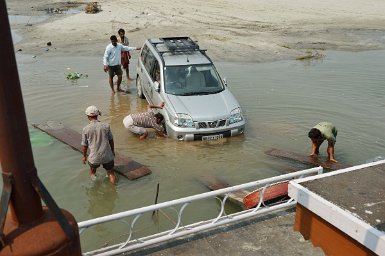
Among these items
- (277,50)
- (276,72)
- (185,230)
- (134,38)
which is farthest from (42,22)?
(185,230)

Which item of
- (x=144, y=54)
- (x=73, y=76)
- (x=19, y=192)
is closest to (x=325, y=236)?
(x=19, y=192)

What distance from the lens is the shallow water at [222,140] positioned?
790 centimetres

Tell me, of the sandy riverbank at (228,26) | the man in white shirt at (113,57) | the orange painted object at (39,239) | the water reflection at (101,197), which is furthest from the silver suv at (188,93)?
the sandy riverbank at (228,26)

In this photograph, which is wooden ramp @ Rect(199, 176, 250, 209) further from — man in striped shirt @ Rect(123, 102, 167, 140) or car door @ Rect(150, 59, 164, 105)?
car door @ Rect(150, 59, 164, 105)

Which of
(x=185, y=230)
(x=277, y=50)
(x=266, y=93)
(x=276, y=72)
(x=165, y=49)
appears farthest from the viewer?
(x=277, y=50)

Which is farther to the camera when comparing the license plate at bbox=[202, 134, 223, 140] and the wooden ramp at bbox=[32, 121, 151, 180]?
the license plate at bbox=[202, 134, 223, 140]

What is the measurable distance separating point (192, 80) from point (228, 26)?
60.9 feet

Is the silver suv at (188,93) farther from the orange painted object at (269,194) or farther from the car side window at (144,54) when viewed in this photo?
the orange painted object at (269,194)

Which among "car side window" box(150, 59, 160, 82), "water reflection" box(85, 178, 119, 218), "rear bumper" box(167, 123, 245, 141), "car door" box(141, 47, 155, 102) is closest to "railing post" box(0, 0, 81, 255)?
"water reflection" box(85, 178, 119, 218)

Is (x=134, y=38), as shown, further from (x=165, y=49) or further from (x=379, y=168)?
(x=379, y=168)

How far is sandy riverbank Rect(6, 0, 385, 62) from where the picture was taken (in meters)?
21.9

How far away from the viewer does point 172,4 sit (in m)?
38.2

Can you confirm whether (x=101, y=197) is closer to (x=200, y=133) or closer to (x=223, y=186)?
(x=223, y=186)

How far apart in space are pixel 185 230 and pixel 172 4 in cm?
3591
